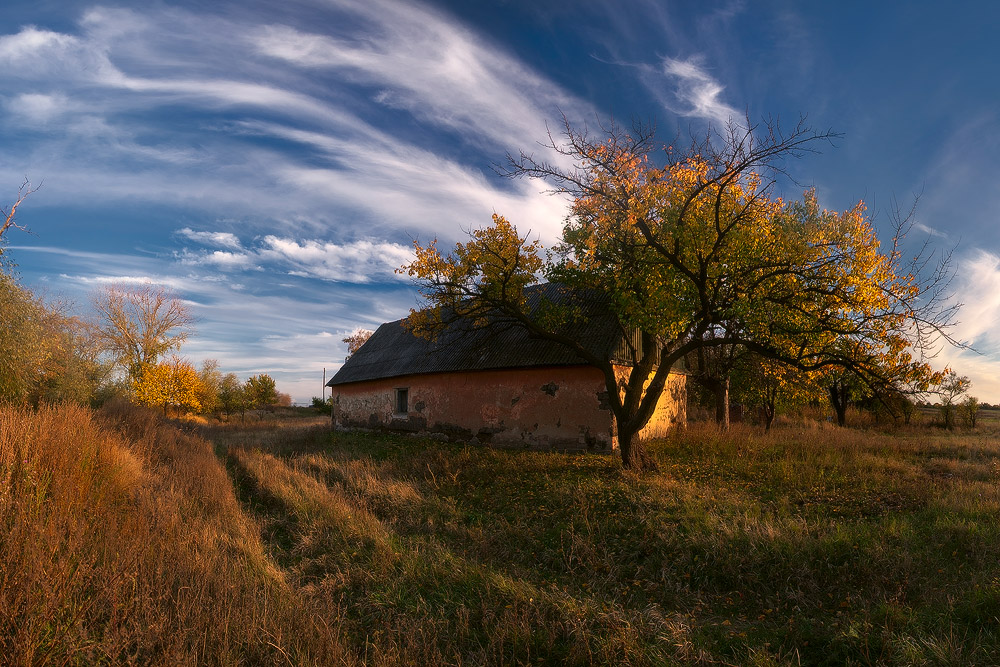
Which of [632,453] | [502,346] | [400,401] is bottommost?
[632,453]

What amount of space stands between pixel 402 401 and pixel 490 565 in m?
15.8

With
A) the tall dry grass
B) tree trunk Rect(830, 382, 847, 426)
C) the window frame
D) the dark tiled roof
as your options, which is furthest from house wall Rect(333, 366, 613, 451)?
tree trunk Rect(830, 382, 847, 426)

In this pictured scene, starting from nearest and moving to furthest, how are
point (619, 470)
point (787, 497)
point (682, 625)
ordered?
1. point (682, 625)
2. point (787, 497)
3. point (619, 470)

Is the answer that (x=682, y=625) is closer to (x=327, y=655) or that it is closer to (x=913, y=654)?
(x=913, y=654)

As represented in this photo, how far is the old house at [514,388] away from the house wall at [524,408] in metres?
0.03

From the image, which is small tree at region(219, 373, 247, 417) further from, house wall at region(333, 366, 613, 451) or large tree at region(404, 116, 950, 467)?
large tree at region(404, 116, 950, 467)

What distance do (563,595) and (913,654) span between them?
2.85 m

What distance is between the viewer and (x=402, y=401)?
69.3 feet

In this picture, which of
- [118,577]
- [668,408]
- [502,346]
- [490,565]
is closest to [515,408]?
[502,346]

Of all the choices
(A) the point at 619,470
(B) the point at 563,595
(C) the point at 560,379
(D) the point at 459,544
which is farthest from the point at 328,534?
(C) the point at 560,379

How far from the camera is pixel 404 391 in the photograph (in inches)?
830

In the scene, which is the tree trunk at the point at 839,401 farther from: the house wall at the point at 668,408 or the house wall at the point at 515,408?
the house wall at the point at 515,408

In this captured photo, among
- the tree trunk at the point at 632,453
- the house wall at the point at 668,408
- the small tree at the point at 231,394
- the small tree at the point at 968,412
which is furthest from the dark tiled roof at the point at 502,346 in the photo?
the small tree at the point at 231,394

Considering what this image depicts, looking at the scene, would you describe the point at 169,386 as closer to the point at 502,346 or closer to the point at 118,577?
the point at 502,346
